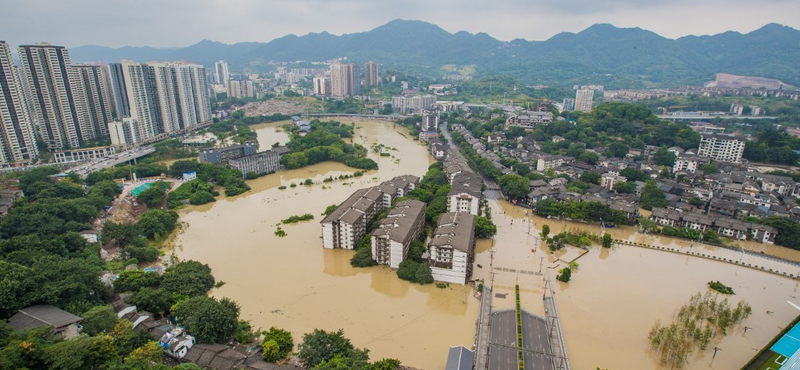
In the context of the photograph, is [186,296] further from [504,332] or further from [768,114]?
[768,114]

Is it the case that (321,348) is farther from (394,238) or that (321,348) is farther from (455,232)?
(455,232)

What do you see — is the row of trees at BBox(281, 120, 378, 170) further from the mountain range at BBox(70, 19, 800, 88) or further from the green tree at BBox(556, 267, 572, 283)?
the mountain range at BBox(70, 19, 800, 88)

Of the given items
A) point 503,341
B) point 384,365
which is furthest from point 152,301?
point 503,341

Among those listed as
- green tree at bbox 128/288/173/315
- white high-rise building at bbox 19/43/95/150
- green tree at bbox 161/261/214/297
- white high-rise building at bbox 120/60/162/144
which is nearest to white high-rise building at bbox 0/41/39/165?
white high-rise building at bbox 19/43/95/150

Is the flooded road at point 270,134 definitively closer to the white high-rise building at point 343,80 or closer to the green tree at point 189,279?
the white high-rise building at point 343,80

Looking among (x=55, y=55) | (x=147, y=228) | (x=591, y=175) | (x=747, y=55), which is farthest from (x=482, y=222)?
(x=747, y=55)

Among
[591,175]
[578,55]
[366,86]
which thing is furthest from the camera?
[578,55]

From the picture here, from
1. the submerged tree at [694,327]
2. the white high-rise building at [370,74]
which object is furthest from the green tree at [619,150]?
the white high-rise building at [370,74]
